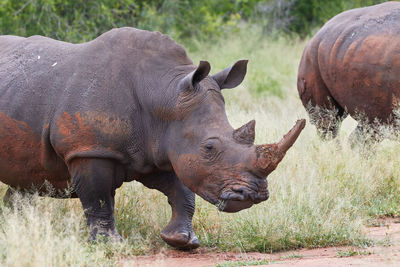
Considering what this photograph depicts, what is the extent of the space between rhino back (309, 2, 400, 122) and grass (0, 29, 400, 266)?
462mm

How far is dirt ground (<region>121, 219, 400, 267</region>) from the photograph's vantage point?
5.07 meters

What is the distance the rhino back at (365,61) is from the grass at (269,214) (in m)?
0.46

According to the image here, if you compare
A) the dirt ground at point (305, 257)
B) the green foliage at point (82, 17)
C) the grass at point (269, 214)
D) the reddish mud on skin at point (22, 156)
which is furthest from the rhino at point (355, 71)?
the green foliage at point (82, 17)

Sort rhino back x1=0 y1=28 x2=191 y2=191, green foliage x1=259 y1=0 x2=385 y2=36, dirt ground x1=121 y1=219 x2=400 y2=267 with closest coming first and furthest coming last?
dirt ground x1=121 y1=219 x2=400 y2=267, rhino back x1=0 y1=28 x2=191 y2=191, green foliage x1=259 y1=0 x2=385 y2=36

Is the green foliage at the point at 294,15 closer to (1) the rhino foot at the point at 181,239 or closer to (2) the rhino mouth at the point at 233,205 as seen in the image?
(1) the rhino foot at the point at 181,239

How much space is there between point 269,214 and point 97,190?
1.32 metres

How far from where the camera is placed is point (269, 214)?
6047 millimetres

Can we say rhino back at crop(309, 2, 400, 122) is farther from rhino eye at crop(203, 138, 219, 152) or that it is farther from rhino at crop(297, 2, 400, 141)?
rhino eye at crop(203, 138, 219, 152)

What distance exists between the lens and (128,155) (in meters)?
5.83

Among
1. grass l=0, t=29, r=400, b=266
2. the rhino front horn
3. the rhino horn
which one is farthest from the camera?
the rhino horn

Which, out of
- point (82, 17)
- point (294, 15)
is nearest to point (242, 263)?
point (82, 17)

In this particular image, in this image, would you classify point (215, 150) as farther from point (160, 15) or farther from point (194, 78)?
point (160, 15)

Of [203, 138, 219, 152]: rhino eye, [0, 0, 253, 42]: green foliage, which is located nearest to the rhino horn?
[203, 138, 219, 152]: rhino eye

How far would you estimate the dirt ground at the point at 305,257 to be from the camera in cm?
507
